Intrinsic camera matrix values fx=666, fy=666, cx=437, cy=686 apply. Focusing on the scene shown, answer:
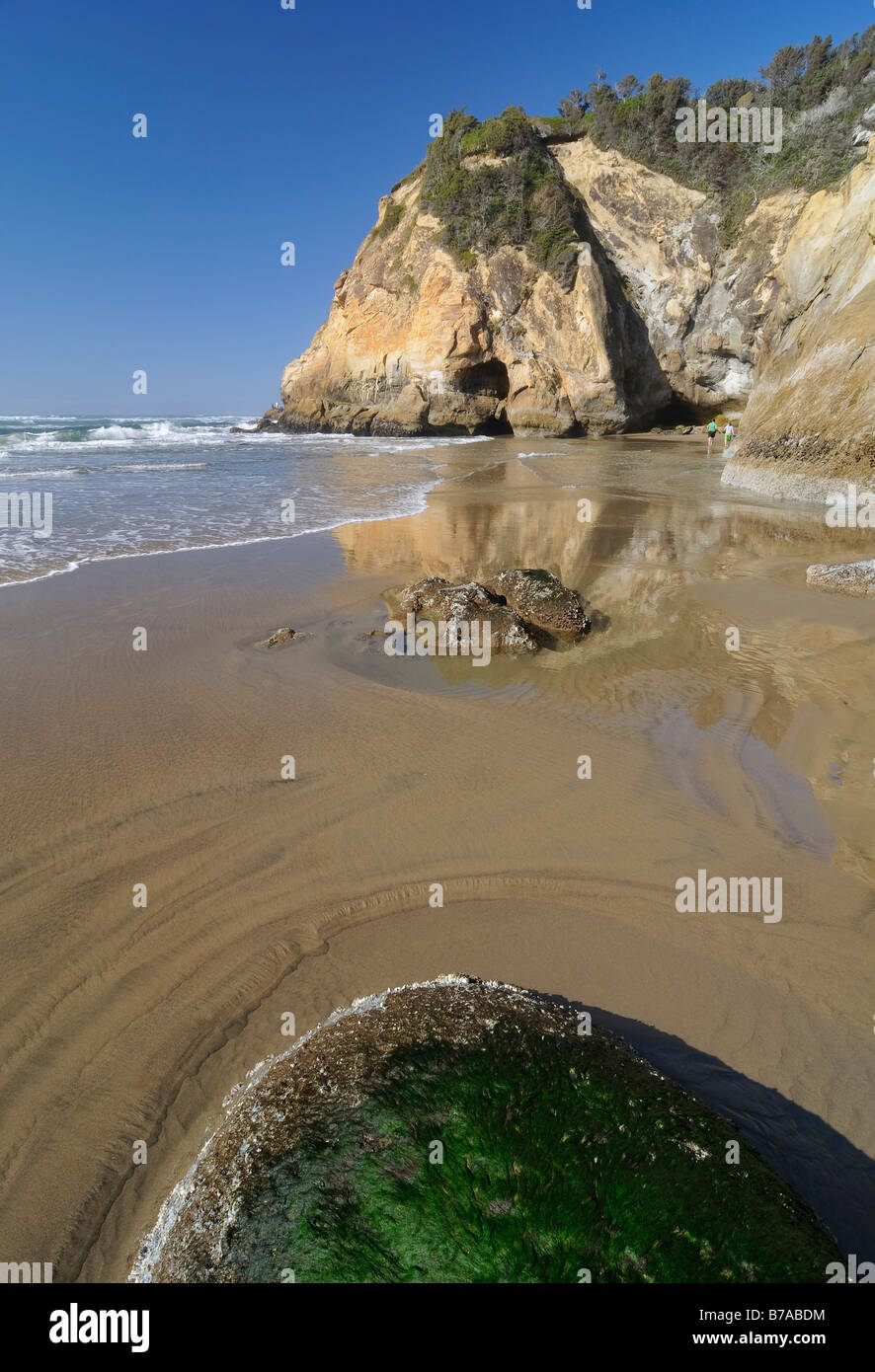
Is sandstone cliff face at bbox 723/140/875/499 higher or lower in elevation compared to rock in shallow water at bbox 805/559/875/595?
higher

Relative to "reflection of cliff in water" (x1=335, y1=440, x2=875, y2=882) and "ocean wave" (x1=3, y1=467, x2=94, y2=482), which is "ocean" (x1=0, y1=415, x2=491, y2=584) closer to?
"ocean wave" (x1=3, y1=467, x2=94, y2=482)

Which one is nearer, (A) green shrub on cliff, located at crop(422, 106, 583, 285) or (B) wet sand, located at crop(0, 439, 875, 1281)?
(B) wet sand, located at crop(0, 439, 875, 1281)

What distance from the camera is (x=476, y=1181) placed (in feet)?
6.25

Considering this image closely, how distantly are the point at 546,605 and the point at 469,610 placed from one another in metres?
0.95

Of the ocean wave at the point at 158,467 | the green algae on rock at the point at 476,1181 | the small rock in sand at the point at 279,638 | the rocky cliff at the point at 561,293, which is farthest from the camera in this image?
the rocky cliff at the point at 561,293

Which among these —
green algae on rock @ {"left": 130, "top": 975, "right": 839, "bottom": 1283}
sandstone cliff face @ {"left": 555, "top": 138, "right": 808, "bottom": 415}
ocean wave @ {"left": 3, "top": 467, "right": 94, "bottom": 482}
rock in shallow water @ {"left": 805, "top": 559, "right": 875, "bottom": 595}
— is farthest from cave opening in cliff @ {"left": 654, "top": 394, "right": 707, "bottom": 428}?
green algae on rock @ {"left": 130, "top": 975, "right": 839, "bottom": 1283}

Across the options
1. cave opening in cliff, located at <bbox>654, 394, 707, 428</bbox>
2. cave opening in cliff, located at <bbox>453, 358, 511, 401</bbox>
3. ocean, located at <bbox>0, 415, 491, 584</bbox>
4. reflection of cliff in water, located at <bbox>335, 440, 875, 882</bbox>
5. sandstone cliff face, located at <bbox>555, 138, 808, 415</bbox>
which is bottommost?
reflection of cliff in water, located at <bbox>335, 440, 875, 882</bbox>

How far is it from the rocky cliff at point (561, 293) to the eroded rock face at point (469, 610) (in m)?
35.3

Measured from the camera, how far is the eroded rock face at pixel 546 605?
764 centimetres

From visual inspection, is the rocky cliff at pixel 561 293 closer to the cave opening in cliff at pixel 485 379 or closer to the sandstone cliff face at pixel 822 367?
the cave opening in cliff at pixel 485 379

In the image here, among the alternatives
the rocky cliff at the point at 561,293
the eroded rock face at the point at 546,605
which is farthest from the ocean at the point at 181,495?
the rocky cliff at the point at 561,293

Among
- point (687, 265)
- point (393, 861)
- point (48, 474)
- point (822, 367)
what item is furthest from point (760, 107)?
point (393, 861)

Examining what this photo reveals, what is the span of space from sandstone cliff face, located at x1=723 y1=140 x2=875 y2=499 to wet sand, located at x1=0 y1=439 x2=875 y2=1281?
321 inches

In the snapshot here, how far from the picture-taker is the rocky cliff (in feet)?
123
